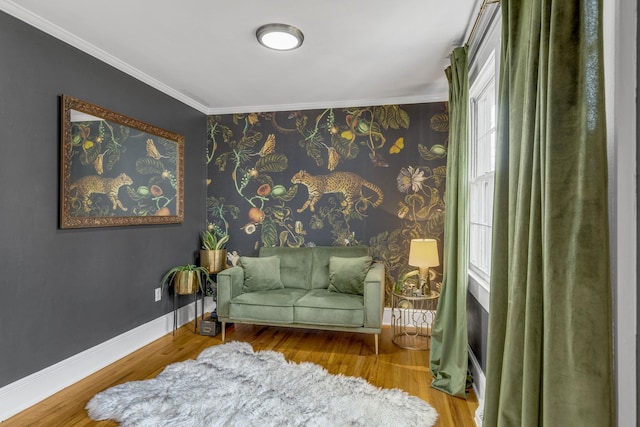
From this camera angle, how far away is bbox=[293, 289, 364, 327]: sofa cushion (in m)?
3.16

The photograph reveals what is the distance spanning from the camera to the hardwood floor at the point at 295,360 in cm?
224

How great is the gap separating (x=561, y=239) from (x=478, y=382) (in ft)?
6.02

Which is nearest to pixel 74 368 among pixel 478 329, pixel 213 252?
pixel 213 252

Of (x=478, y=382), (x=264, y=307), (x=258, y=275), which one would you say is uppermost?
(x=258, y=275)

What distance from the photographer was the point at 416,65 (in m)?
3.04

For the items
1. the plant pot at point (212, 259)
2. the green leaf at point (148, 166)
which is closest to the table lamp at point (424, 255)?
the plant pot at point (212, 259)

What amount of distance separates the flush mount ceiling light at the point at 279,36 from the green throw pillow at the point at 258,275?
6.53ft

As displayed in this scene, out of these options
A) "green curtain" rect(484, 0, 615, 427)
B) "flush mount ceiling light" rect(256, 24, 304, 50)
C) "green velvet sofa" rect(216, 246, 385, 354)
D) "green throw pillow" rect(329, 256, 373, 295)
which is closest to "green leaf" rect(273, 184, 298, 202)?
"green velvet sofa" rect(216, 246, 385, 354)

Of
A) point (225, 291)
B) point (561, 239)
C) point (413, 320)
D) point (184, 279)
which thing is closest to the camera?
point (561, 239)

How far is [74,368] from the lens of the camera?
2648 millimetres

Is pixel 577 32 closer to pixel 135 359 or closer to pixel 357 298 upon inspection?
pixel 357 298

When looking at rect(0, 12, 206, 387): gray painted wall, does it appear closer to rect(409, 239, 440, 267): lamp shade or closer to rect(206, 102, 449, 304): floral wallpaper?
rect(206, 102, 449, 304): floral wallpaper

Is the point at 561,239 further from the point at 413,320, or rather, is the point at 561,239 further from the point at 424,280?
the point at 413,320

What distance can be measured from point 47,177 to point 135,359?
1.59 metres
